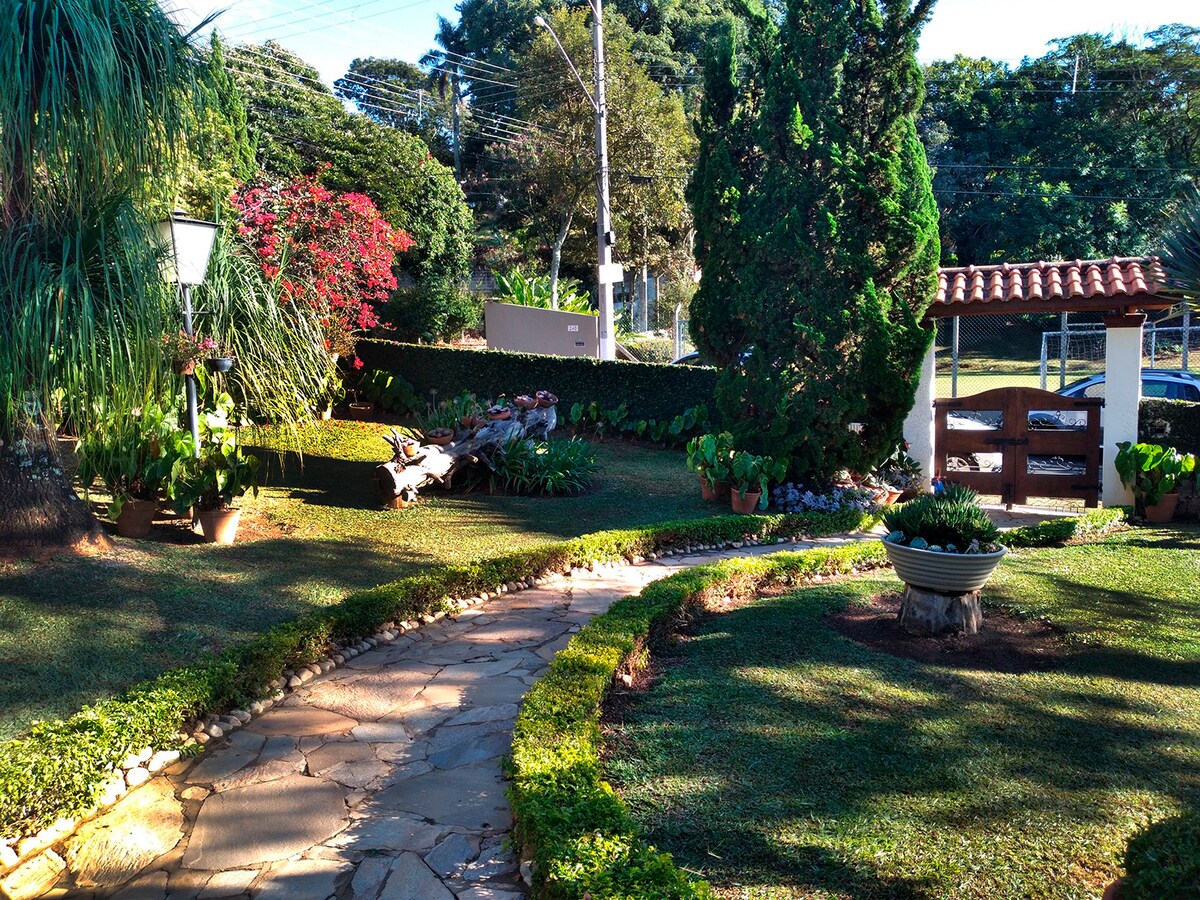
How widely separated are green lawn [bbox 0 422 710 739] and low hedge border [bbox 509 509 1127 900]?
2.23m

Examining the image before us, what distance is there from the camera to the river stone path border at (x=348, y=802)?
11.1ft

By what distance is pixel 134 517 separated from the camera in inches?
297

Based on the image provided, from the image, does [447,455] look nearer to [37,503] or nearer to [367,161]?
[37,503]

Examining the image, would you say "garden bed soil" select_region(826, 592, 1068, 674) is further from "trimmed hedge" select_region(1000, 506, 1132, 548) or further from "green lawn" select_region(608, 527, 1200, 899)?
"trimmed hedge" select_region(1000, 506, 1132, 548)

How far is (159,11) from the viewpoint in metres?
6.62

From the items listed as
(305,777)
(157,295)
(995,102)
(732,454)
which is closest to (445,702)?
(305,777)

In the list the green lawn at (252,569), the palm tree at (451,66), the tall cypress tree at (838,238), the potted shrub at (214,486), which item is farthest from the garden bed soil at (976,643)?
the palm tree at (451,66)

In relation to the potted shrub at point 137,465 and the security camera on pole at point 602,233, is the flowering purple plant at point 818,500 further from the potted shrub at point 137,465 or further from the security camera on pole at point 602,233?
the security camera on pole at point 602,233

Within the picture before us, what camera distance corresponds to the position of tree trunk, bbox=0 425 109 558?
21.3ft

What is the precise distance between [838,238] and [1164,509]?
15.7 ft

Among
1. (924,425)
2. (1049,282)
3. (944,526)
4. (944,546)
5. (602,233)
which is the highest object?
(602,233)

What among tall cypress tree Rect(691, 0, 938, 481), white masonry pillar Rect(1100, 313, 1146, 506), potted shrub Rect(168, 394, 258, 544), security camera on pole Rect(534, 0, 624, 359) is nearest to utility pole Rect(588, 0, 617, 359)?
security camera on pole Rect(534, 0, 624, 359)

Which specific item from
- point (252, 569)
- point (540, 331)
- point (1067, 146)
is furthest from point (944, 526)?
A: point (1067, 146)

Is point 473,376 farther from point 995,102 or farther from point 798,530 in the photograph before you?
point 995,102
